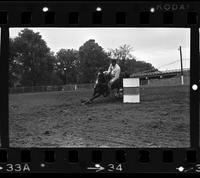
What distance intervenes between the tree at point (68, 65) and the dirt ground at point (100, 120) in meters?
0.29

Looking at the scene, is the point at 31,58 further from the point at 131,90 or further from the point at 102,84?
the point at 131,90

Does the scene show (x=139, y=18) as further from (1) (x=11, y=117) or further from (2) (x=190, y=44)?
(1) (x=11, y=117)

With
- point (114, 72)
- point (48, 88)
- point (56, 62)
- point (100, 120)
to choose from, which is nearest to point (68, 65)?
point (56, 62)

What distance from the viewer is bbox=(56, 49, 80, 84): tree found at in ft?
28.1

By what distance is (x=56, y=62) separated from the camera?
8656 millimetres

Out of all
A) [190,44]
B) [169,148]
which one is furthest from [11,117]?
[190,44]

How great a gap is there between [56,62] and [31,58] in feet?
1.52

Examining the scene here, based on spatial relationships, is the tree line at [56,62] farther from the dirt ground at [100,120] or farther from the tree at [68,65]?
the dirt ground at [100,120]

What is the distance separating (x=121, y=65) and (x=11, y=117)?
2.15 meters

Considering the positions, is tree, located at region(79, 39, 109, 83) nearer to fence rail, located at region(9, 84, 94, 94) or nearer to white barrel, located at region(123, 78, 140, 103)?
fence rail, located at region(9, 84, 94, 94)

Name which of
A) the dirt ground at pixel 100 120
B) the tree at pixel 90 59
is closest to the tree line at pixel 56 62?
the tree at pixel 90 59

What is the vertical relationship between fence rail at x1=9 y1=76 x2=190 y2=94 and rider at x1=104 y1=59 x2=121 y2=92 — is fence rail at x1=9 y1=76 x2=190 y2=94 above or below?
below

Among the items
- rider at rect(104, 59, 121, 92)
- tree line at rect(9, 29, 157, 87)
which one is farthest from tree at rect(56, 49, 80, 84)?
rider at rect(104, 59, 121, 92)

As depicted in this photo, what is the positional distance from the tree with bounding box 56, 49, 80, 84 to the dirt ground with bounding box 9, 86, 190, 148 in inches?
11.3
